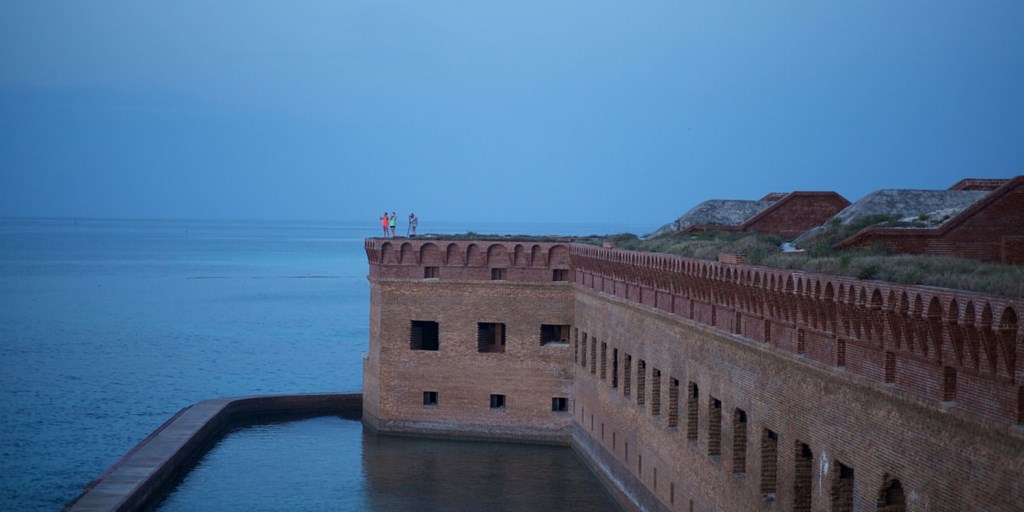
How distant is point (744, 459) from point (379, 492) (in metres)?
12.1

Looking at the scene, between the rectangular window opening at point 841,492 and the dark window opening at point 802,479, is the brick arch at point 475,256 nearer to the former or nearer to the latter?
the dark window opening at point 802,479

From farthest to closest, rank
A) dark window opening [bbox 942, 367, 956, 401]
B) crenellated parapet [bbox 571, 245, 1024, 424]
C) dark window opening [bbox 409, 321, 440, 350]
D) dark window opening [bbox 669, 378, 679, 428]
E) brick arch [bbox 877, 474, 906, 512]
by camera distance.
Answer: dark window opening [bbox 409, 321, 440, 350], dark window opening [bbox 669, 378, 679, 428], brick arch [bbox 877, 474, 906, 512], dark window opening [bbox 942, 367, 956, 401], crenellated parapet [bbox 571, 245, 1024, 424]

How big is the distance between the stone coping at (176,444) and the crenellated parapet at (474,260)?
5.77m

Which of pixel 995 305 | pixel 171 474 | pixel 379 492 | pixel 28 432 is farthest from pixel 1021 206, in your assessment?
pixel 28 432

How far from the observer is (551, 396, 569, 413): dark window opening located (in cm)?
3369

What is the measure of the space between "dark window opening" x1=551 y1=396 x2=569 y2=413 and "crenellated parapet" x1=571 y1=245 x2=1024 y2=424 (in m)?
12.0

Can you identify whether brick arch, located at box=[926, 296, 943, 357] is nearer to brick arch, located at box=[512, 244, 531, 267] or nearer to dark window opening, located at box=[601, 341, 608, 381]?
dark window opening, located at box=[601, 341, 608, 381]

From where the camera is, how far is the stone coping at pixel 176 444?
2561cm

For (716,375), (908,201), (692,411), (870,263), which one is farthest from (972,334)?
(908,201)

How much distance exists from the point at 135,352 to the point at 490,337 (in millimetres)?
35831

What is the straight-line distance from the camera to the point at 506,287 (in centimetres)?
3434

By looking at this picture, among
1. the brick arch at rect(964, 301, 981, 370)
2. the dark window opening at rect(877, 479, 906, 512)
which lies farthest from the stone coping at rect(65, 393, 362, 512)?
the brick arch at rect(964, 301, 981, 370)

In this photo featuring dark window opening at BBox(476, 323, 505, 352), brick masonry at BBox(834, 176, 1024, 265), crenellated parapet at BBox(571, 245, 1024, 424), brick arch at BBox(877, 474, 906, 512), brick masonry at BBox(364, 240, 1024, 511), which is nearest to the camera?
crenellated parapet at BBox(571, 245, 1024, 424)

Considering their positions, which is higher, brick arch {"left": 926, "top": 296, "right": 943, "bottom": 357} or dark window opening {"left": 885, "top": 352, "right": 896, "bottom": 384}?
brick arch {"left": 926, "top": 296, "right": 943, "bottom": 357}
